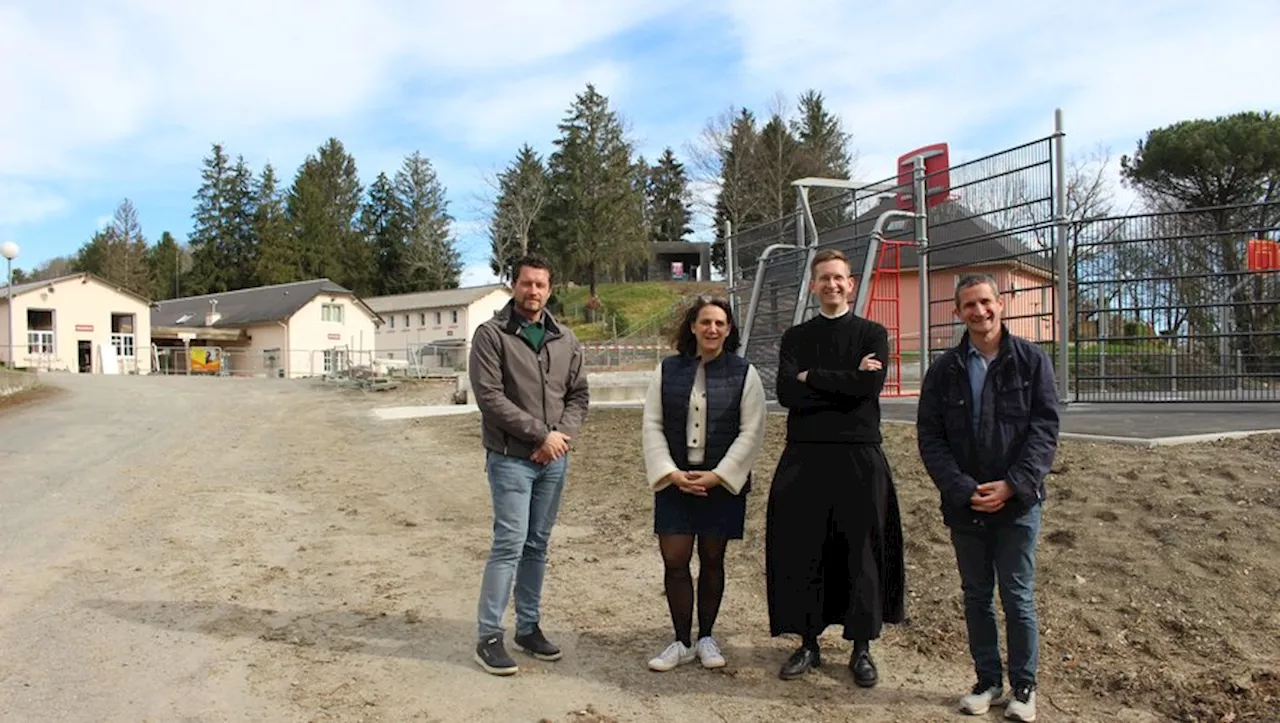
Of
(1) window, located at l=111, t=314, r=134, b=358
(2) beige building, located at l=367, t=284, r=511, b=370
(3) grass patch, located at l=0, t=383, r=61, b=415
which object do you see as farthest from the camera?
(2) beige building, located at l=367, t=284, r=511, b=370

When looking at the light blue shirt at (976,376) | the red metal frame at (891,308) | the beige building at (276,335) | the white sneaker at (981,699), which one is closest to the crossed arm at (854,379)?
the light blue shirt at (976,376)

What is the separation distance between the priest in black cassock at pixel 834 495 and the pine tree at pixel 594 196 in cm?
5040

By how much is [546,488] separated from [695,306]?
116 centimetres

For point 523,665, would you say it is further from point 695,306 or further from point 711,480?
point 695,306

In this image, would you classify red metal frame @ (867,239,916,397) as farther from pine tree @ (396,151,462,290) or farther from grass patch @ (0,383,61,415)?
pine tree @ (396,151,462,290)

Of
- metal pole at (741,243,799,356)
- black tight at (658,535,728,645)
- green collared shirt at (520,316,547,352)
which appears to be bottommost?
black tight at (658,535,728,645)

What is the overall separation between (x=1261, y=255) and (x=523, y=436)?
7.83 m

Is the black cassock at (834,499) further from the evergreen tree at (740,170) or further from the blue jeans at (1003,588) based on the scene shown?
the evergreen tree at (740,170)

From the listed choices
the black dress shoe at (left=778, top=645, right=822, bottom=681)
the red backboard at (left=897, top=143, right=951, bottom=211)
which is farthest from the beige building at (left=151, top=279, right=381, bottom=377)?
→ the black dress shoe at (left=778, top=645, right=822, bottom=681)

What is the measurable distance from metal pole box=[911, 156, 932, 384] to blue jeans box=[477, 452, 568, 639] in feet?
20.4

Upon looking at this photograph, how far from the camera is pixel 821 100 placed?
2356 inches

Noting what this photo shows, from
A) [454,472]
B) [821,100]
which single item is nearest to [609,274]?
[821,100]

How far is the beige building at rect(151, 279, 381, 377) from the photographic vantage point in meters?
46.2

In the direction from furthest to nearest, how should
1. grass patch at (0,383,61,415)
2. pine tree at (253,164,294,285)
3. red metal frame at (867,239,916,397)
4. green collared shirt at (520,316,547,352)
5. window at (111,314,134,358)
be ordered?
pine tree at (253,164,294,285), window at (111,314,134,358), grass patch at (0,383,61,415), red metal frame at (867,239,916,397), green collared shirt at (520,316,547,352)
